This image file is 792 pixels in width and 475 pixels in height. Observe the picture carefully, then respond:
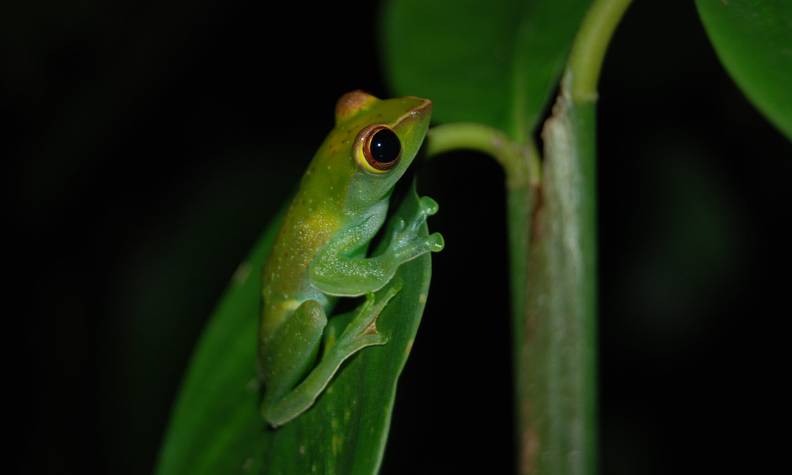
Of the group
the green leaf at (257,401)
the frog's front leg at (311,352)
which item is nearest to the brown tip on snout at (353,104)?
the green leaf at (257,401)

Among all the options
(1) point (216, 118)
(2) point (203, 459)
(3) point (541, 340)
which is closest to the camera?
(3) point (541, 340)

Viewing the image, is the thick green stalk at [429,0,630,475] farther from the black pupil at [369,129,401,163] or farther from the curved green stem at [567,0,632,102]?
the black pupil at [369,129,401,163]

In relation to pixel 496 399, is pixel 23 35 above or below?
above

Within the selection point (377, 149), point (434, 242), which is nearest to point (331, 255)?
point (377, 149)

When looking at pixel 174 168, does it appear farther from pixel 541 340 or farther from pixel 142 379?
pixel 541 340

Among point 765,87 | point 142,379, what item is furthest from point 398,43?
point 142,379

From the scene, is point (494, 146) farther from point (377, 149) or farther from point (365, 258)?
point (365, 258)

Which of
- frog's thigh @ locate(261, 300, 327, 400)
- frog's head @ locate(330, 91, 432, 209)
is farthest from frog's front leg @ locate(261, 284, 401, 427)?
frog's head @ locate(330, 91, 432, 209)
